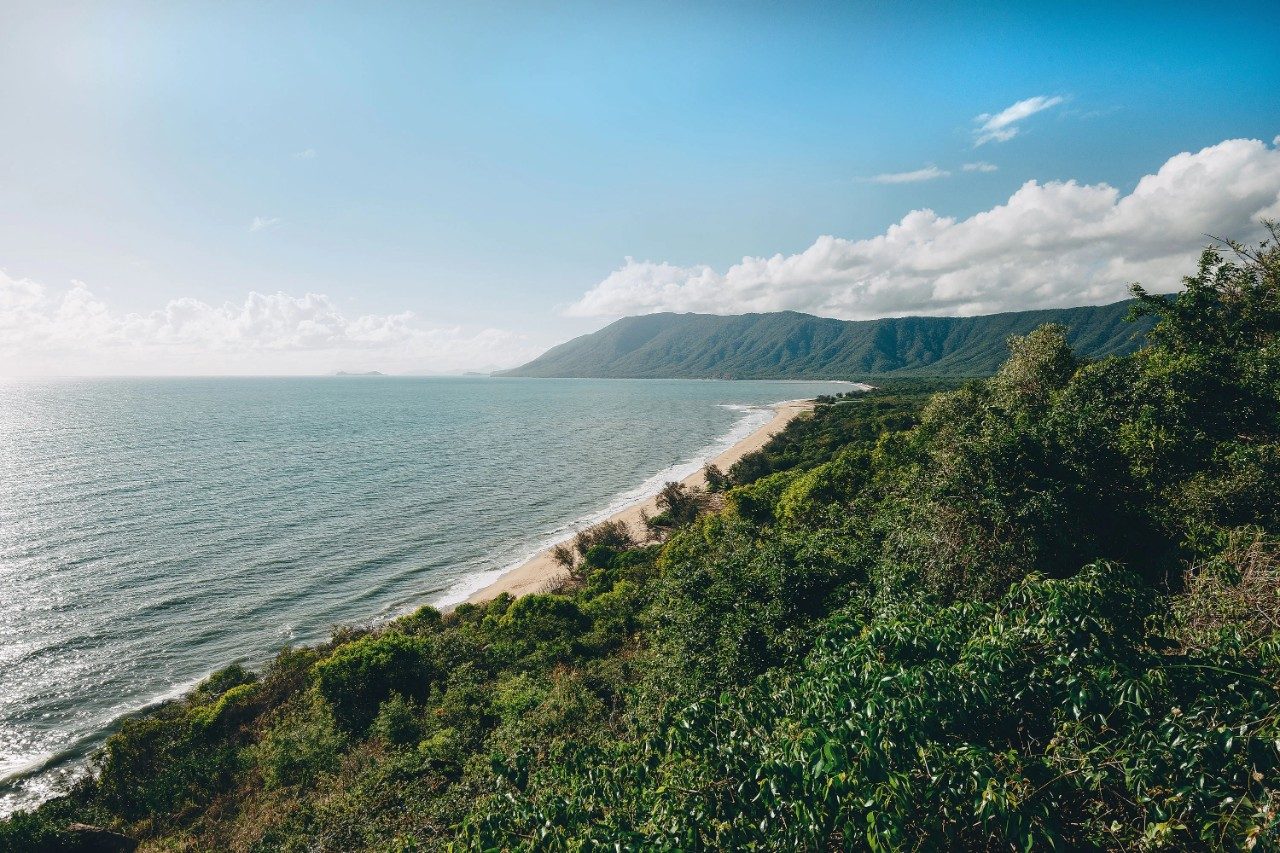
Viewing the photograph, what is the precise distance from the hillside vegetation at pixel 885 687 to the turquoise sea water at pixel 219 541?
459cm

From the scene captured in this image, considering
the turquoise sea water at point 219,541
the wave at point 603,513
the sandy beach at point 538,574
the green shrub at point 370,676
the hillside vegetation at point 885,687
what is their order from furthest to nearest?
1. the wave at point 603,513
2. the sandy beach at point 538,574
3. the turquoise sea water at point 219,541
4. the green shrub at point 370,676
5. the hillside vegetation at point 885,687

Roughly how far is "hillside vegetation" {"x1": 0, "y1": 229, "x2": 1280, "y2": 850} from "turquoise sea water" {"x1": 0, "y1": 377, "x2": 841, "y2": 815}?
15.1ft

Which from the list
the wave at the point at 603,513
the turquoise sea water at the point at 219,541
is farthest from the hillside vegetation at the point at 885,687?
the wave at the point at 603,513

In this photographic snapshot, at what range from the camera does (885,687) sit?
249 inches

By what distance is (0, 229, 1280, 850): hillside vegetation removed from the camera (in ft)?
17.1

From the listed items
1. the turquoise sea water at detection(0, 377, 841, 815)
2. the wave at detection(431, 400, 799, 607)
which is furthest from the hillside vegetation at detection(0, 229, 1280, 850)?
the wave at detection(431, 400, 799, 607)

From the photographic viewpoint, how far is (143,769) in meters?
19.1

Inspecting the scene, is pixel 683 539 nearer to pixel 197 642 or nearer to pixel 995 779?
pixel 197 642

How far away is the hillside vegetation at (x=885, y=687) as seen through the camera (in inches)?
205

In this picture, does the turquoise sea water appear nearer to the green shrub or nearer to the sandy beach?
the sandy beach

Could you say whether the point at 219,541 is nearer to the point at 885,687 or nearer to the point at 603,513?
the point at 603,513

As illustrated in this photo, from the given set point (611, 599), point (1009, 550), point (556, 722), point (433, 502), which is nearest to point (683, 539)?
point (611, 599)

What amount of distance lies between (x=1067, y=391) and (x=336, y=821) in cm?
2647

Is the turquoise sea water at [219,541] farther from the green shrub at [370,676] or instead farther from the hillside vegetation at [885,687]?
the green shrub at [370,676]
